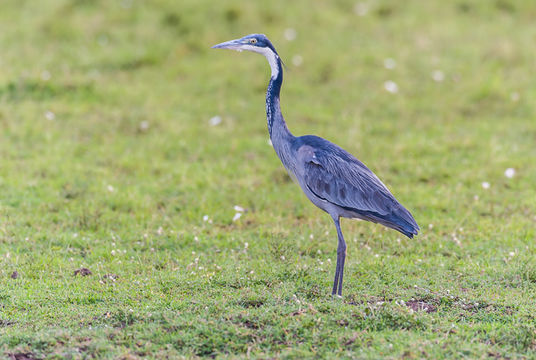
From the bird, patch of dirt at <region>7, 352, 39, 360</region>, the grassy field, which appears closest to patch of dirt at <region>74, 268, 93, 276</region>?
the grassy field

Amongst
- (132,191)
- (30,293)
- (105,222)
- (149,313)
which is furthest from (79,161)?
(149,313)

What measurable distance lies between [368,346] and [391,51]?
355 inches

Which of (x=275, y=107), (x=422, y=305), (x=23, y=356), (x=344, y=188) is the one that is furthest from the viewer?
(x=275, y=107)

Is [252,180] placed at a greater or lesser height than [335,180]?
lesser

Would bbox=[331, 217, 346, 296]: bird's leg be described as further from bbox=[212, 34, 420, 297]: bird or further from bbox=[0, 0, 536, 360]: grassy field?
bbox=[0, 0, 536, 360]: grassy field

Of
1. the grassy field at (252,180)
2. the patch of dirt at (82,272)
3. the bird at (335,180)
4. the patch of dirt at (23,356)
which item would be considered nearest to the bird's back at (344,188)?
the bird at (335,180)

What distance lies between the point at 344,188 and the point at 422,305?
1.33 metres

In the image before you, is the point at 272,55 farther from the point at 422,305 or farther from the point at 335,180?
the point at 422,305

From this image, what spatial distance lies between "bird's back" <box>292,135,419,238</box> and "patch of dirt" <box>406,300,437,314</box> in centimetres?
64

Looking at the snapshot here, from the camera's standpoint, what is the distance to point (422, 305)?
21.0 ft

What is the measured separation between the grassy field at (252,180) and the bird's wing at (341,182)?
2.86ft

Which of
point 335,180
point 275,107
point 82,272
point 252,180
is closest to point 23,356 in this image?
point 82,272

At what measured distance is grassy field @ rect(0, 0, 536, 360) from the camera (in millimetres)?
5871

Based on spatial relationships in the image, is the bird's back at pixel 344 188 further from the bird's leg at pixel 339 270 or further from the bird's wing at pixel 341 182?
the bird's leg at pixel 339 270
